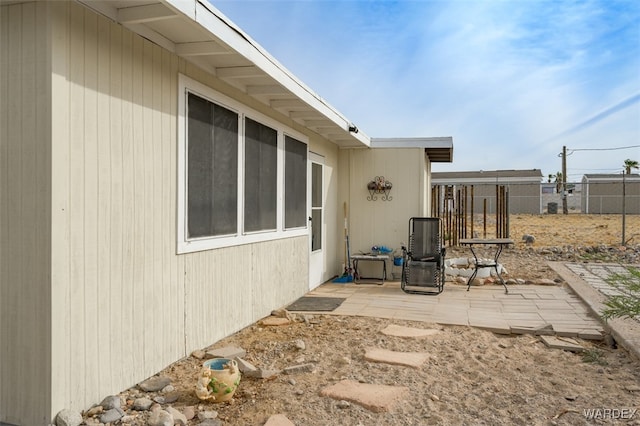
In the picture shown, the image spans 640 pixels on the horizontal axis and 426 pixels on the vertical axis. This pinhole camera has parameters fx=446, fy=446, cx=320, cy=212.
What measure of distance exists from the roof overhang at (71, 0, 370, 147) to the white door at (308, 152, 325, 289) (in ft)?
4.97

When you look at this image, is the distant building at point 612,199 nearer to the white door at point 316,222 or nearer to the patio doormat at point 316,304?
the white door at point 316,222

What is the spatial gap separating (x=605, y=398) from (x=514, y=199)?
2732 centimetres

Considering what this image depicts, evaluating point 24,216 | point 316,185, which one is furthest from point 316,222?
point 24,216

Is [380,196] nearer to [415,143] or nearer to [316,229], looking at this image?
[415,143]

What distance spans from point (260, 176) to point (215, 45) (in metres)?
1.82

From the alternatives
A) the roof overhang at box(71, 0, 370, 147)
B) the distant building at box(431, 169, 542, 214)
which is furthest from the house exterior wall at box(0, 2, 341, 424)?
the distant building at box(431, 169, 542, 214)

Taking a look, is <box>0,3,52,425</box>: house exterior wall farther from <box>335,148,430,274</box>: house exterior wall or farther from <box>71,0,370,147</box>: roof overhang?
<box>335,148,430,274</box>: house exterior wall

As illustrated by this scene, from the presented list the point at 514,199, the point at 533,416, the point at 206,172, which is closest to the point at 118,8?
the point at 206,172

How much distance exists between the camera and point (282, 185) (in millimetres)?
5551

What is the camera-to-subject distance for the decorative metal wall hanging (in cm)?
783

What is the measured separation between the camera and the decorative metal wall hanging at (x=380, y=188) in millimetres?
7828

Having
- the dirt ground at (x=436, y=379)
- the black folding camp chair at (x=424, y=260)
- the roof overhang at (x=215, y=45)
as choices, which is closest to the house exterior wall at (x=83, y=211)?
the roof overhang at (x=215, y=45)

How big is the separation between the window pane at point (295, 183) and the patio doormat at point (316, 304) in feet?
3.28

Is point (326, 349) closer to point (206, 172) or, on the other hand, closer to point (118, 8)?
point (206, 172)
